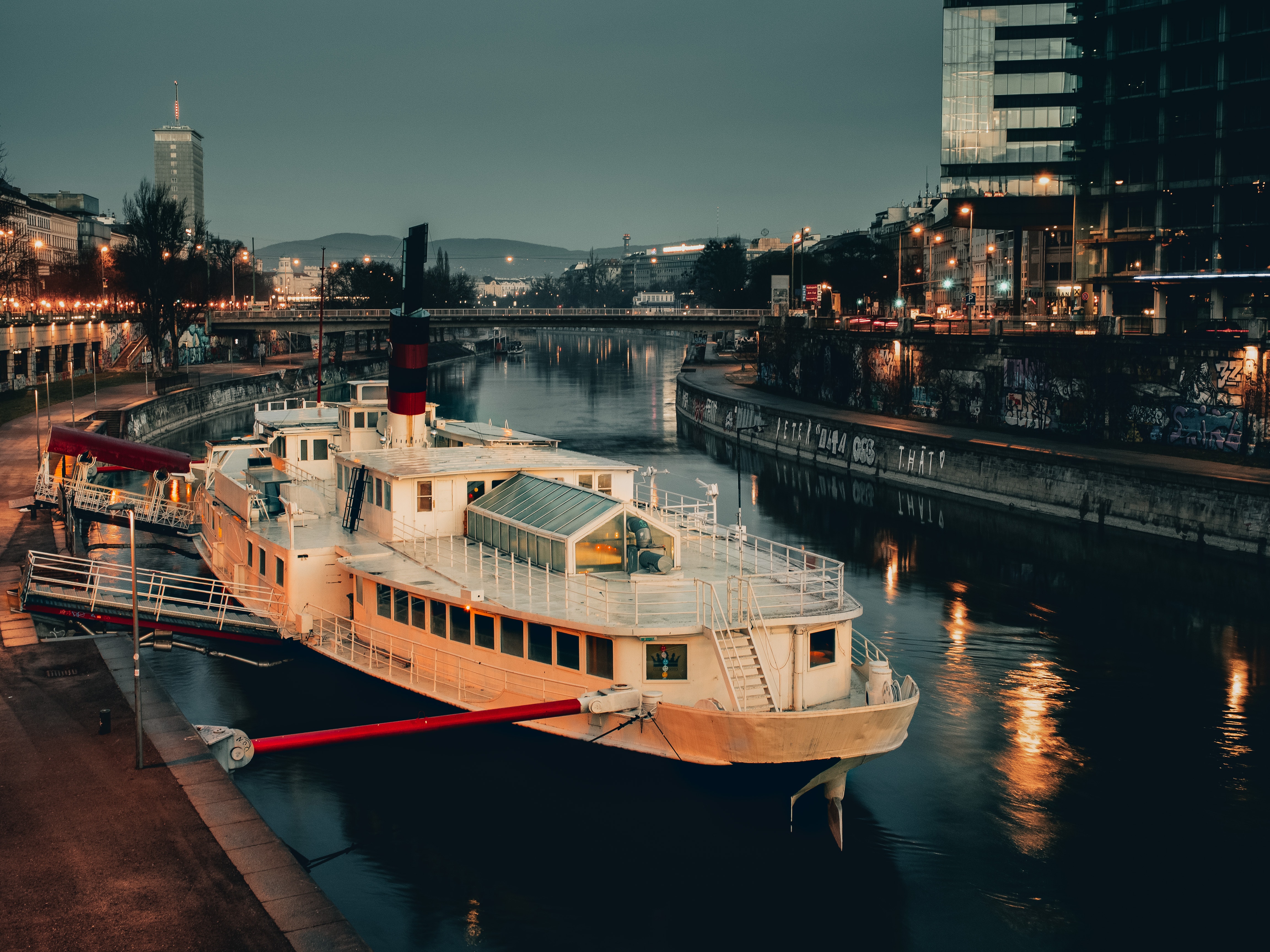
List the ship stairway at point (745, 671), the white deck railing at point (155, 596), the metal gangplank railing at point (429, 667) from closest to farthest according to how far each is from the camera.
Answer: the ship stairway at point (745, 671) → the metal gangplank railing at point (429, 667) → the white deck railing at point (155, 596)

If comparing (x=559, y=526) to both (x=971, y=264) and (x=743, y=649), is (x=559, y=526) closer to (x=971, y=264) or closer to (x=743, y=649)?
(x=743, y=649)

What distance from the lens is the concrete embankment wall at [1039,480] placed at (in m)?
50.8

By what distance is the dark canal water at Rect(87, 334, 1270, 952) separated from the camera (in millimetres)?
21797

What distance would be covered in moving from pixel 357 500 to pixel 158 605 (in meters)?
6.47

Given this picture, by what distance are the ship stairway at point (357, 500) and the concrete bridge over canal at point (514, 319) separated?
91.4 m

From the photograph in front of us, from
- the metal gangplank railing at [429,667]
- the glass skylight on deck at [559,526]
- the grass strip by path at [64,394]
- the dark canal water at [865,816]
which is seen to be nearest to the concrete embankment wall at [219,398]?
the grass strip by path at [64,394]

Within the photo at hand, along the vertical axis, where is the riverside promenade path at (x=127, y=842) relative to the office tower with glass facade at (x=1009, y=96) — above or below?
below

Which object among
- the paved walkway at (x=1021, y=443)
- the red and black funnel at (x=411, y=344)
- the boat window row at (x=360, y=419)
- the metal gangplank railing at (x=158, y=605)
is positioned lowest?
the metal gangplank railing at (x=158, y=605)

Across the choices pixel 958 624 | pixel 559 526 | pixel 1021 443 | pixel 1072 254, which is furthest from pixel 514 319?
pixel 559 526

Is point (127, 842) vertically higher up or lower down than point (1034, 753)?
higher up

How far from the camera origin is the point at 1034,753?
29.7 metres

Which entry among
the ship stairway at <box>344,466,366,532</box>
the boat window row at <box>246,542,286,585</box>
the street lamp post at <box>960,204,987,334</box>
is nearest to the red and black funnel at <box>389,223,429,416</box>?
the ship stairway at <box>344,466,366,532</box>

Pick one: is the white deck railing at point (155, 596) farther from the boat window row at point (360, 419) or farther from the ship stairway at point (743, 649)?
the ship stairway at point (743, 649)

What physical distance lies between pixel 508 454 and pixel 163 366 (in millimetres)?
106486
